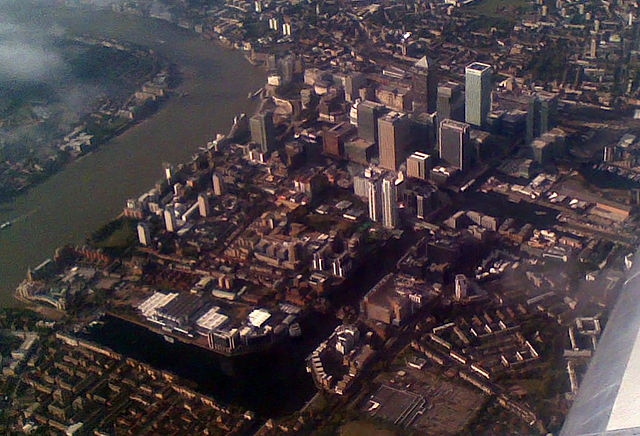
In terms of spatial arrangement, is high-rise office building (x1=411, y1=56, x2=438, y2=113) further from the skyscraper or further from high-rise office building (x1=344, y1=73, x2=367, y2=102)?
the skyscraper

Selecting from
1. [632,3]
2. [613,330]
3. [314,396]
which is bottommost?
[314,396]

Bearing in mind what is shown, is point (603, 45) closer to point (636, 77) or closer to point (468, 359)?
point (636, 77)

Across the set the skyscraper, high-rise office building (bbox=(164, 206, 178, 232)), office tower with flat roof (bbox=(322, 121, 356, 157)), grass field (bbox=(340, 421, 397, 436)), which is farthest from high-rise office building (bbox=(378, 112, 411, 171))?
grass field (bbox=(340, 421, 397, 436))

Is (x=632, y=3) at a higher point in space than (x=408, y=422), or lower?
higher

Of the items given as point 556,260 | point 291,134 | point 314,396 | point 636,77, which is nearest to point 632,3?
point 636,77

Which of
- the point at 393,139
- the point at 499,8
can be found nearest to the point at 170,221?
the point at 393,139
